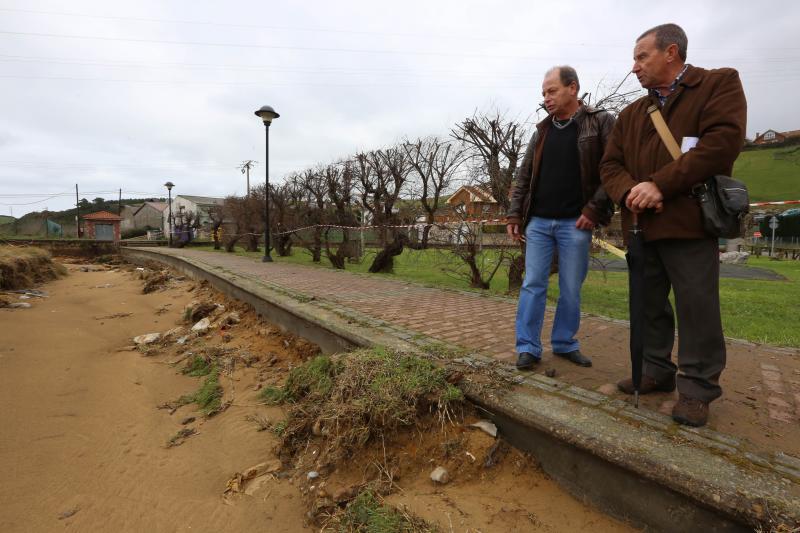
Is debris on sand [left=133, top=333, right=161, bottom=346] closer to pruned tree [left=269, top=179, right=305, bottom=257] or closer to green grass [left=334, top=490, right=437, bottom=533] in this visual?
green grass [left=334, top=490, right=437, bottom=533]

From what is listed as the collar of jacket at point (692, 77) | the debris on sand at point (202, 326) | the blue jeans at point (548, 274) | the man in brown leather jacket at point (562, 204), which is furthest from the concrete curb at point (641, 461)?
the debris on sand at point (202, 326)

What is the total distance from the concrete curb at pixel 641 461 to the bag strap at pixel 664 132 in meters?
1.28

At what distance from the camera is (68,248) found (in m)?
26.1

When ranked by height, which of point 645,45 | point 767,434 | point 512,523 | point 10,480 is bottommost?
point 10,480

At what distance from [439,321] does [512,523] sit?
2.59 metres

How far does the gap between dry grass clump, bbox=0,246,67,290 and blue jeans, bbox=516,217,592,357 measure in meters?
12.4

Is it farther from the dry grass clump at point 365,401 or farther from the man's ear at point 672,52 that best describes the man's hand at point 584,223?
the dry grass clump at point 365,401

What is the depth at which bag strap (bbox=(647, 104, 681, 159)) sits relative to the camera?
6.36ft

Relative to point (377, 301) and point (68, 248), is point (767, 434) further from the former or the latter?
point (68, 248)

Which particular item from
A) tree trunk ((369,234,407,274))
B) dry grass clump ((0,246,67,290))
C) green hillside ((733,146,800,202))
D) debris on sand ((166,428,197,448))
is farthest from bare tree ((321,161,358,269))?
green hillside ((733,146,800,202))

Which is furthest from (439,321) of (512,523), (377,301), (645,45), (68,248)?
(68,248)

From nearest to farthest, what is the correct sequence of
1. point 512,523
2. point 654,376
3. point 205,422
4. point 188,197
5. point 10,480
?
1. point 512,523
2. point 654,376
3. point 10,480
4. point 205,422
5. point 188,197

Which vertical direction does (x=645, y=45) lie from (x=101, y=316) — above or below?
above

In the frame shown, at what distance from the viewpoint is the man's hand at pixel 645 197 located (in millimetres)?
1933
